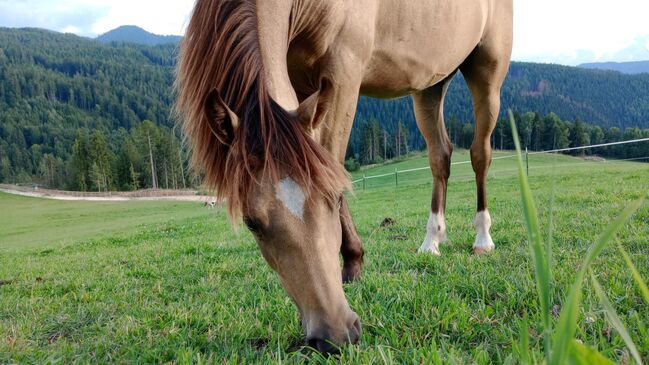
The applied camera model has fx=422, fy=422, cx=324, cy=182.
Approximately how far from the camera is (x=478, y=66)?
14.5 feet

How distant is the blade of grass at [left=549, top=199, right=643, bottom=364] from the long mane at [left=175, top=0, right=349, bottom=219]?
127cm

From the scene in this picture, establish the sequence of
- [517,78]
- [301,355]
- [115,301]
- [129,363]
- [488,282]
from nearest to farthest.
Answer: [301,355] < [129,363] < [488,282] < [115,301] < [517,78]

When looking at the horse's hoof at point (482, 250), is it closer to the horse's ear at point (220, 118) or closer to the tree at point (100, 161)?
the horse's ear at point (220, 118)

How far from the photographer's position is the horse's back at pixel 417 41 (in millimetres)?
3092

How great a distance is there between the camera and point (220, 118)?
72.1 inches

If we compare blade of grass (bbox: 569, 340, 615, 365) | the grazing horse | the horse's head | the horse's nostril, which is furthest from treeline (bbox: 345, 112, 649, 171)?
blade of grass (bbox: 569, 340, 615, 365)

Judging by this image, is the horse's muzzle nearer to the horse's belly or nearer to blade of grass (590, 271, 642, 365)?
blade of grass (590, 271, 642, 365)

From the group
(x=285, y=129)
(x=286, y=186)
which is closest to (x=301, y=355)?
(x=286, y=186)

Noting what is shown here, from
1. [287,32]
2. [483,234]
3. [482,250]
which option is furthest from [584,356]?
[483,234]

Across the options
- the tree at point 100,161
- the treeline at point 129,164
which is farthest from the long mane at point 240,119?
the tree at point 100,161

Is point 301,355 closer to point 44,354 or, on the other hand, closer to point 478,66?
point 44,354

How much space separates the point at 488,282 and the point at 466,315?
23.3 inches

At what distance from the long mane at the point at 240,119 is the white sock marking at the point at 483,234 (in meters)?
2.44

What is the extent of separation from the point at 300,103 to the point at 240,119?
689 mm
